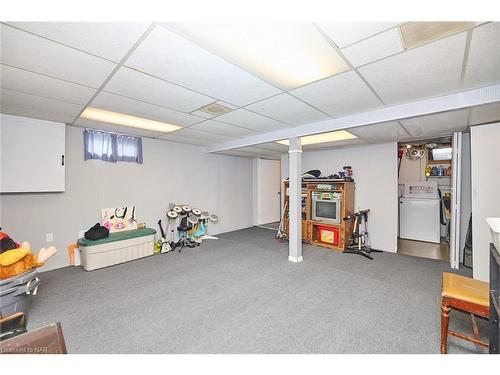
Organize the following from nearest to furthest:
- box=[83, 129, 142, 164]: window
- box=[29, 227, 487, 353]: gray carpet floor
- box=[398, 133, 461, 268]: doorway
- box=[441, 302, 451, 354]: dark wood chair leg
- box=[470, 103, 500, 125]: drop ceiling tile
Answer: box=[441, 302, 451, 354]: dark wood chair leg < box=[29, 227, 487, 353]: gray carpet floor < box=[470, 103, 500, 125]: drop ceiling tile < box=[83, 129, 142, 164]: window < box=[398, 133, 461, 268]: doorway

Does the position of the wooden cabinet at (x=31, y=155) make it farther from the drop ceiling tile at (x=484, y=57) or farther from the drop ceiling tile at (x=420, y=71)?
the drop ceiling tile at (x=484, y=57)

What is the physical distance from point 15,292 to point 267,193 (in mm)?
5998

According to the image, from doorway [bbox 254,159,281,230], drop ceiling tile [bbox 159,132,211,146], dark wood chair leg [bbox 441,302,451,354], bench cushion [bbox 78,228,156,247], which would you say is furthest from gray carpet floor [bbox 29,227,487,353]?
doorway [bbox 254,159,281,230]

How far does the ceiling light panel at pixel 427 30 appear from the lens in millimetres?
1339

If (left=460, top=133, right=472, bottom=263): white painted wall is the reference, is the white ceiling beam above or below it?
above

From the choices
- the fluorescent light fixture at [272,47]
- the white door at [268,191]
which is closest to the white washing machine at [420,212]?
the white door at [268,191]

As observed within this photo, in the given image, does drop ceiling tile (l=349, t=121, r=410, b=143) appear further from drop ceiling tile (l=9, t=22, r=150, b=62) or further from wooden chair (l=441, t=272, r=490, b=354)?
drop ceiling tile (l=9, t=22, r=150, b=62)

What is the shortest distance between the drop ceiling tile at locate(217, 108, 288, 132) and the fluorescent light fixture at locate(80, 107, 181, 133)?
103cm

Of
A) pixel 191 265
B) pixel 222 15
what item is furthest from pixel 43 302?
pixel 222 15

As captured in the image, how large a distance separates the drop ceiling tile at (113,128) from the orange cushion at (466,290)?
456cm

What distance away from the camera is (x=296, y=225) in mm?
3936

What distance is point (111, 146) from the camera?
4078mm

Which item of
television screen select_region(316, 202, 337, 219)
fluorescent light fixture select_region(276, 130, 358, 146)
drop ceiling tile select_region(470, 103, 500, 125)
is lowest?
television screen select_region(316, 202, 337, 219)

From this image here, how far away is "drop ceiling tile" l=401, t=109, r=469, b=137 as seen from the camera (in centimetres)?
270
